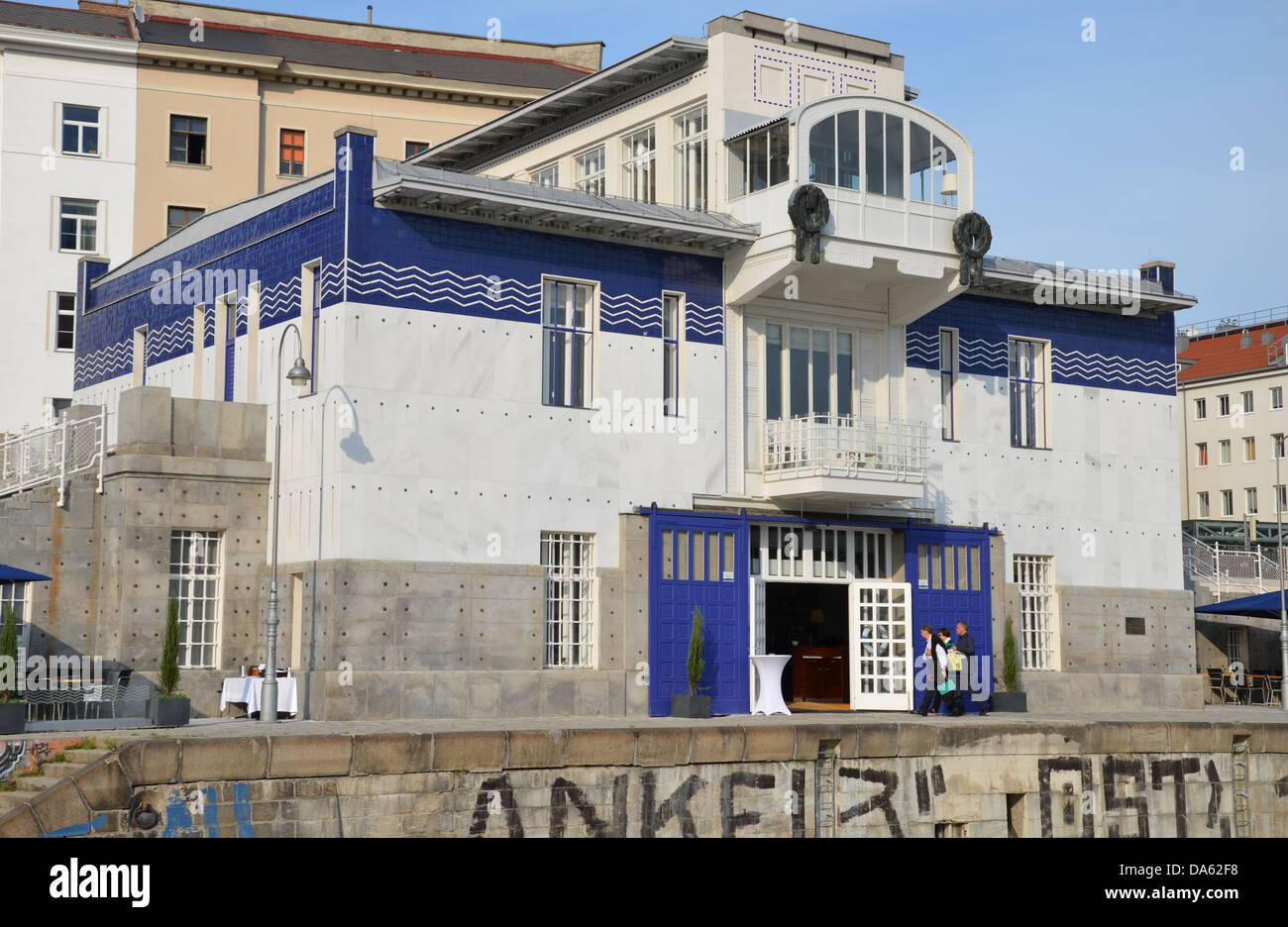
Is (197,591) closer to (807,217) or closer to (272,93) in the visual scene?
(807,217)

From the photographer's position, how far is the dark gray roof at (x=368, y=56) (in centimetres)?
5059

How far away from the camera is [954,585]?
32.1 metres

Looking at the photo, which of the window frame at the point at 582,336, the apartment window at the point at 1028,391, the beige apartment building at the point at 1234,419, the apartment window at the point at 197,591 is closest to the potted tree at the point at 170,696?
the apartment window at the point at 197,591

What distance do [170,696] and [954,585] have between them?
1573 centimetres

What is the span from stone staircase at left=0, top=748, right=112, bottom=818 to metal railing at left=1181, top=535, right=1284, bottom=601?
110 ft

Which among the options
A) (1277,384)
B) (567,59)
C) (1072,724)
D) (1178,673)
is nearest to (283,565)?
(1072,724)

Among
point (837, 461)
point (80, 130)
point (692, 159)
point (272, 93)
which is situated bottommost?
point (837, 461)

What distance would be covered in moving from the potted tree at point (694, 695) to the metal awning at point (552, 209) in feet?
23.4

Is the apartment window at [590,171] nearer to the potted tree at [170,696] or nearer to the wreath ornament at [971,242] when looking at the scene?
the wreath ornament at [971,242]

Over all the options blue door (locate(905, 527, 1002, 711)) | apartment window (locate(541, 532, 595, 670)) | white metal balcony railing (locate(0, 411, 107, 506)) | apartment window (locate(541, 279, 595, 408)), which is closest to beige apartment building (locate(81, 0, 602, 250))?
white metal balcony railing (locate(0, 411, 107, 506))

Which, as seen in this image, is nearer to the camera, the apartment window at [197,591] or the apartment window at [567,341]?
the apartment window at [197,591]

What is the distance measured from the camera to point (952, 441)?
3284 centimetres

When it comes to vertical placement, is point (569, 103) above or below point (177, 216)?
below

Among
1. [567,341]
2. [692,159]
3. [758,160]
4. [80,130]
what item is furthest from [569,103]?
[80,130]
